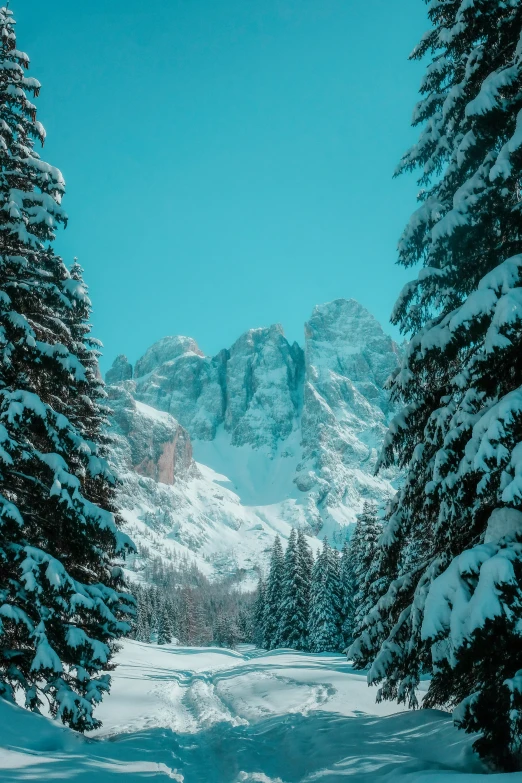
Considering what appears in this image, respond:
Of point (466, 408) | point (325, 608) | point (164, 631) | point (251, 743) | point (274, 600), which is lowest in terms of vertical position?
point (164, 631)

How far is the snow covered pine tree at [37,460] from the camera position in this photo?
24.2 ft

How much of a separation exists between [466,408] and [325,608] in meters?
42.1

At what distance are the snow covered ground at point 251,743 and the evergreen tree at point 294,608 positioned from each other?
31.8 meters

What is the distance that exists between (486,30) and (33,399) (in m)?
8.61

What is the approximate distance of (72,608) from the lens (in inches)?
305

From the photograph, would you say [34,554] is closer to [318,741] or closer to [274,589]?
[318,741]

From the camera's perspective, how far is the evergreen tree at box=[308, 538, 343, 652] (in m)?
43.0

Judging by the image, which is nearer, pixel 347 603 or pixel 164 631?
pixel 347 603

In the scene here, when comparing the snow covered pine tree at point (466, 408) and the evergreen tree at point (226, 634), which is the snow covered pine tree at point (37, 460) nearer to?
the snow covered pine tree at point (466, 408)

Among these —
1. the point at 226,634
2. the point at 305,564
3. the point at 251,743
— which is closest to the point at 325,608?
the point at 305,564

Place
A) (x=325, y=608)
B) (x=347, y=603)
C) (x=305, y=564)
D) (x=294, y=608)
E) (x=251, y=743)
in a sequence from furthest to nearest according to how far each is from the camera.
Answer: (x=305, y=564)
(x=294, y=608)
(x=347, y=603)
(x=325, y=608)
(x=251, y=743)

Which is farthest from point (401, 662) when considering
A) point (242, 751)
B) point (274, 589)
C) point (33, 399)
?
point (274, 589)

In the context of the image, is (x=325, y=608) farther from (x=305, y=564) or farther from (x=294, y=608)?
(x=305, y=564)

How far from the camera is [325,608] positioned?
43406mm
